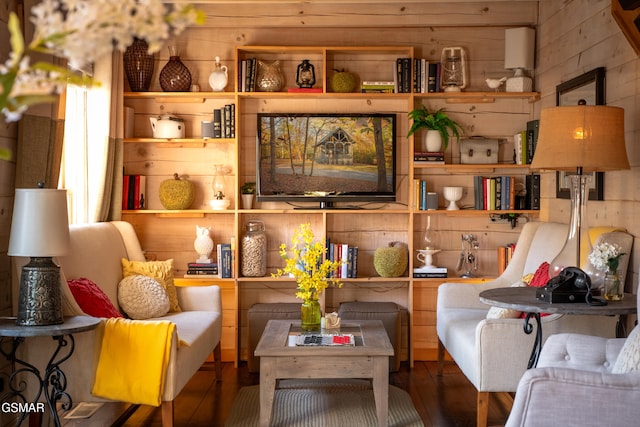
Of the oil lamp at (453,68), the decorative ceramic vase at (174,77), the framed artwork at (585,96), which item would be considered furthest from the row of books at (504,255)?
the decorative ceramic vase at (174,77)

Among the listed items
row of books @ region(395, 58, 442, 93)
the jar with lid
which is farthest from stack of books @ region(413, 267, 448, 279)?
row of books @ region(395, 58, 442, 93)

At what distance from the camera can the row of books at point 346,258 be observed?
5535 mm

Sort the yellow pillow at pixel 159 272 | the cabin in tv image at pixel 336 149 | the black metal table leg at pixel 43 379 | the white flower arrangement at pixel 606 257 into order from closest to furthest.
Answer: the black metal table leg at pixel 43 379 → the white flower arrangement at pixel 606 257 → the yellow pillow at pixel 159 272 → the cabin in tv image at pixel 336 149

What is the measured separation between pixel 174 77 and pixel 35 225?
103 inches

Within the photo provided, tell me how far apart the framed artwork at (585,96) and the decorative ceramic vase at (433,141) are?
911 mm

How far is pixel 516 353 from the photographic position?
3.64 m

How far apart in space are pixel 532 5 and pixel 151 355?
3.83m

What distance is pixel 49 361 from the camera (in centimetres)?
335

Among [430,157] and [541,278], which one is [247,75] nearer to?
[430,157]

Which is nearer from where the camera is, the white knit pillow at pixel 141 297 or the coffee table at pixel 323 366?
the coffee table at pixel 323 366

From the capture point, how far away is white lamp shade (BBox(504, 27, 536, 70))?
5.43 m

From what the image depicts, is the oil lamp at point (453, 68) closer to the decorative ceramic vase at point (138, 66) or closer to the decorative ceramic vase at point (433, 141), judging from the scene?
the decorative ceramic vase at point (433, 141)

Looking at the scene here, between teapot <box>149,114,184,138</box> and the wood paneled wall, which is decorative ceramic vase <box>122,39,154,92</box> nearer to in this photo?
teapot <box>149,114,184,138</box>

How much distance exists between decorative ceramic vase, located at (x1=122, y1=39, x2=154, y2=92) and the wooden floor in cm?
213
